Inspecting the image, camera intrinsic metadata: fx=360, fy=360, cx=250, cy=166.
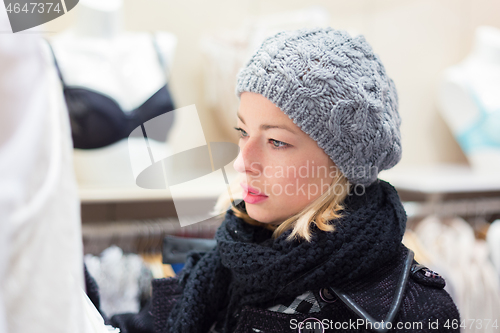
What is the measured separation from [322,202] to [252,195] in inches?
5.0

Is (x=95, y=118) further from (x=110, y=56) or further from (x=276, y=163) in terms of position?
(x=276, y=163)

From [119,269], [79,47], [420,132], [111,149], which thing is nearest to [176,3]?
[79,47]

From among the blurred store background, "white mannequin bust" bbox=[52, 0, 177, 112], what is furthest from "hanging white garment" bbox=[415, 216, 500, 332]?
"white mannequin bust" bbox=[52, 0, 177, 112]

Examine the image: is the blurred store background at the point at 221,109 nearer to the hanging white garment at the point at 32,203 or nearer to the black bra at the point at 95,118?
the black bra at the point at 95,118

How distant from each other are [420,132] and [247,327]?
5.40ft

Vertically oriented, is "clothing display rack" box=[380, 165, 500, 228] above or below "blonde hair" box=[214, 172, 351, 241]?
below

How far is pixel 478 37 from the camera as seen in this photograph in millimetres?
1524

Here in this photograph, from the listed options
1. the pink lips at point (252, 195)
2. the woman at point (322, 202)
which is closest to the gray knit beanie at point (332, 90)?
the woman at point (322, 202)

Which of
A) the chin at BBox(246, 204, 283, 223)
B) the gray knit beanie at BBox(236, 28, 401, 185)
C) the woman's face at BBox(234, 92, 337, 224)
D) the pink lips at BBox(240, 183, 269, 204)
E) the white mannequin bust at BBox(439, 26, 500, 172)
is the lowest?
the white mannequin bust at BBox(439, 26, 500, 172)

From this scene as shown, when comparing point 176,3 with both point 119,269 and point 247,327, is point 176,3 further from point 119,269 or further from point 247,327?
point 247,327

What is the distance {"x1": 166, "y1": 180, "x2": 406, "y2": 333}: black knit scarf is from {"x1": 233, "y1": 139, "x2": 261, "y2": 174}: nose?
0.13m

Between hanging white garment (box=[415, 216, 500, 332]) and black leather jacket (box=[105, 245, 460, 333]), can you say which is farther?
hanging white garment (box=[415, 216, 500, 332])

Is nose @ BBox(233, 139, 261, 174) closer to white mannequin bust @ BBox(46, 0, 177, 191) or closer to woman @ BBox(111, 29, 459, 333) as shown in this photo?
woman @ BBox(111, 29, 459, 333)

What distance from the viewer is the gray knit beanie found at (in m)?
0.58
